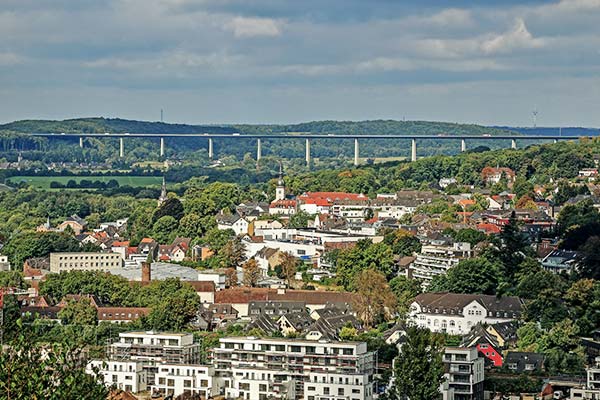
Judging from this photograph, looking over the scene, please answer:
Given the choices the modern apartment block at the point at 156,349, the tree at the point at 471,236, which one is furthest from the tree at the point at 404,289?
the modern apartment block at the point at 156,349

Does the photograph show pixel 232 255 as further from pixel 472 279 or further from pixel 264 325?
pixel 264 325

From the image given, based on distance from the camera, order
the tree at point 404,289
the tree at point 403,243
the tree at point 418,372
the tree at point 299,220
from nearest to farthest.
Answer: the tree at point 418,372 → the tree at point 404,289 → the tree at point 403,243 → the tree at point 299,220

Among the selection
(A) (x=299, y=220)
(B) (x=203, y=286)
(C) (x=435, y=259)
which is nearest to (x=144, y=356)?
(B) (x=203, y=286)

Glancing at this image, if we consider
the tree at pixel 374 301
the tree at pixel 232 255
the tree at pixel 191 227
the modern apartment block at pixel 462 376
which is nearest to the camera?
the modern apartment block at pixel 462 376

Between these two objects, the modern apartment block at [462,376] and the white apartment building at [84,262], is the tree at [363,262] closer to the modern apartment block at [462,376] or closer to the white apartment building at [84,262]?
the white apartment building at [84,262]

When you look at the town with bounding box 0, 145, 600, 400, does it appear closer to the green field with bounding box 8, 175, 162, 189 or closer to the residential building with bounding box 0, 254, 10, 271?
the residential building with bounding box 0, 254, 10, 271

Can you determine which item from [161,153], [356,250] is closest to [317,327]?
[356,250]

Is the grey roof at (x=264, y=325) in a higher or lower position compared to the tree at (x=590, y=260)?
lower

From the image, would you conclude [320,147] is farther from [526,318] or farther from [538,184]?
[526,318]
